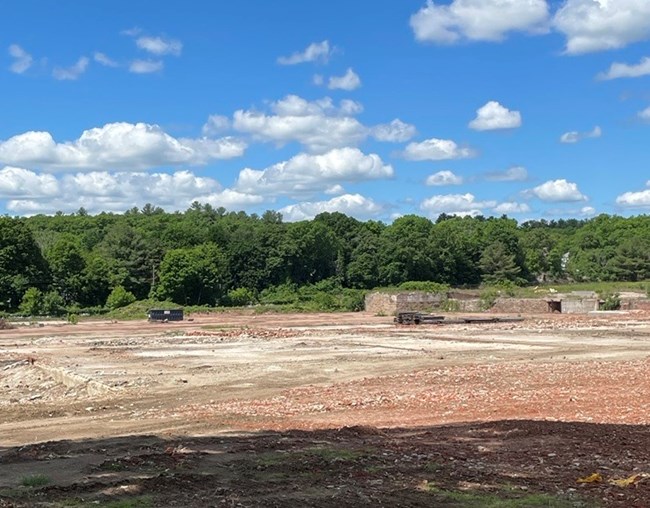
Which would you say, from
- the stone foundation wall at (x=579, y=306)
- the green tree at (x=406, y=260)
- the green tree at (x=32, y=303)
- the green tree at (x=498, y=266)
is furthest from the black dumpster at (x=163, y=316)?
the green tree at (x=498, y=266)

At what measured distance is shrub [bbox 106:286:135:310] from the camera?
96.6 m

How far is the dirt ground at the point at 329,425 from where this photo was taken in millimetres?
9625

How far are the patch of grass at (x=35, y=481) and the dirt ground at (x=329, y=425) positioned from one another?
3 cm

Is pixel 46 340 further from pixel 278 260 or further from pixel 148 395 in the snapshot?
pixel 278 260

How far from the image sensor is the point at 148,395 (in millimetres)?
24828

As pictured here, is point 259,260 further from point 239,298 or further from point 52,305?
point 52,305

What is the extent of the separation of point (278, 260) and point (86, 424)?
103m

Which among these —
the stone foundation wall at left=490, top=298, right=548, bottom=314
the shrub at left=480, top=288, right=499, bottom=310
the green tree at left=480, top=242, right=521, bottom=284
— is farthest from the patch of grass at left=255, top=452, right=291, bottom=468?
the green tree at left=480, top=242, right=521, bottom=284

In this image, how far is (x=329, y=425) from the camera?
17.1 m

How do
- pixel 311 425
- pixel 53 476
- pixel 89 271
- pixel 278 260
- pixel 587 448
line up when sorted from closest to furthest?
pixel 53 476 < pixel 587 448 < pixel 311 425 < pixel 89 271 < pixel 278 260

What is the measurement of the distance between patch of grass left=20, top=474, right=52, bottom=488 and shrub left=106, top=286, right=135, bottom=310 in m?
→ 87.7

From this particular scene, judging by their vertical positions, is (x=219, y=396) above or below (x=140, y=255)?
below

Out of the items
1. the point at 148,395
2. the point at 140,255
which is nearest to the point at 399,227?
the point at 140,255

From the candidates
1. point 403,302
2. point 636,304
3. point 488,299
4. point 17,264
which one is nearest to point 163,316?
point 403,302
